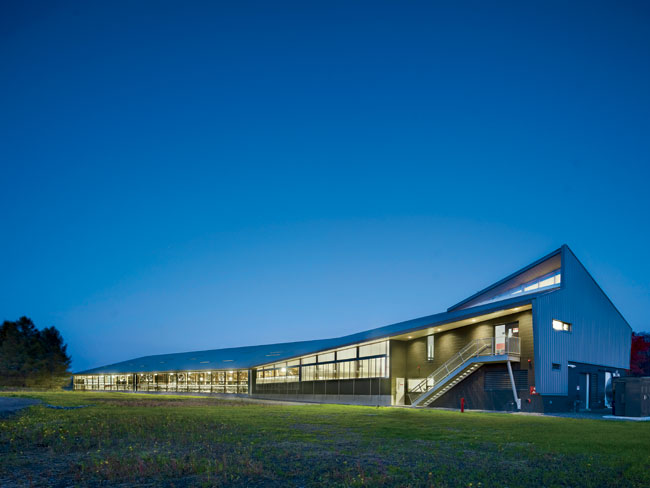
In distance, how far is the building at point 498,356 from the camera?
120 ft

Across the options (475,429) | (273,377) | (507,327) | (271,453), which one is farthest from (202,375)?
(271,453)

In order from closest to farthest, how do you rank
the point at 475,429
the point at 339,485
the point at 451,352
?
1. the point at 339,485
2. the point at 475,429
3. the point at 451,352

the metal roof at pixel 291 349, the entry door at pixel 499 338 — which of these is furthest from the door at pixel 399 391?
the entry door at pixel 499 338

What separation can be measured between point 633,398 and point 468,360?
10.8m

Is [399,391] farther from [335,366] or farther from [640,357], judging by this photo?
[640,357]

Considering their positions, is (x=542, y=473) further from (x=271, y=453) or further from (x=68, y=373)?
(x=68, y=373)

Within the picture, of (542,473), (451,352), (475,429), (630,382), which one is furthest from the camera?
(451,352)

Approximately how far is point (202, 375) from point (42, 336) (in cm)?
4435

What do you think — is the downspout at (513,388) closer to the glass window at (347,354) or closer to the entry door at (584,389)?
the entry door at (584,389)

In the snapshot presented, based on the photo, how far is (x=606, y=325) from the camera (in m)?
46.5

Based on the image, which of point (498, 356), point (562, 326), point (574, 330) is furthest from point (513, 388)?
point (574, 330)

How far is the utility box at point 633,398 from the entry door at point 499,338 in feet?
26.5

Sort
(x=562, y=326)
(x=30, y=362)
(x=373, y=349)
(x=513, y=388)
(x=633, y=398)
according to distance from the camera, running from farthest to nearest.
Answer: (x=30, y=362)
(x=373, y=349)
(x=562, y=326)
(x=513, y=388)
(x=633, y=398)

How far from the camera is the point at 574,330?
40.6 meters
